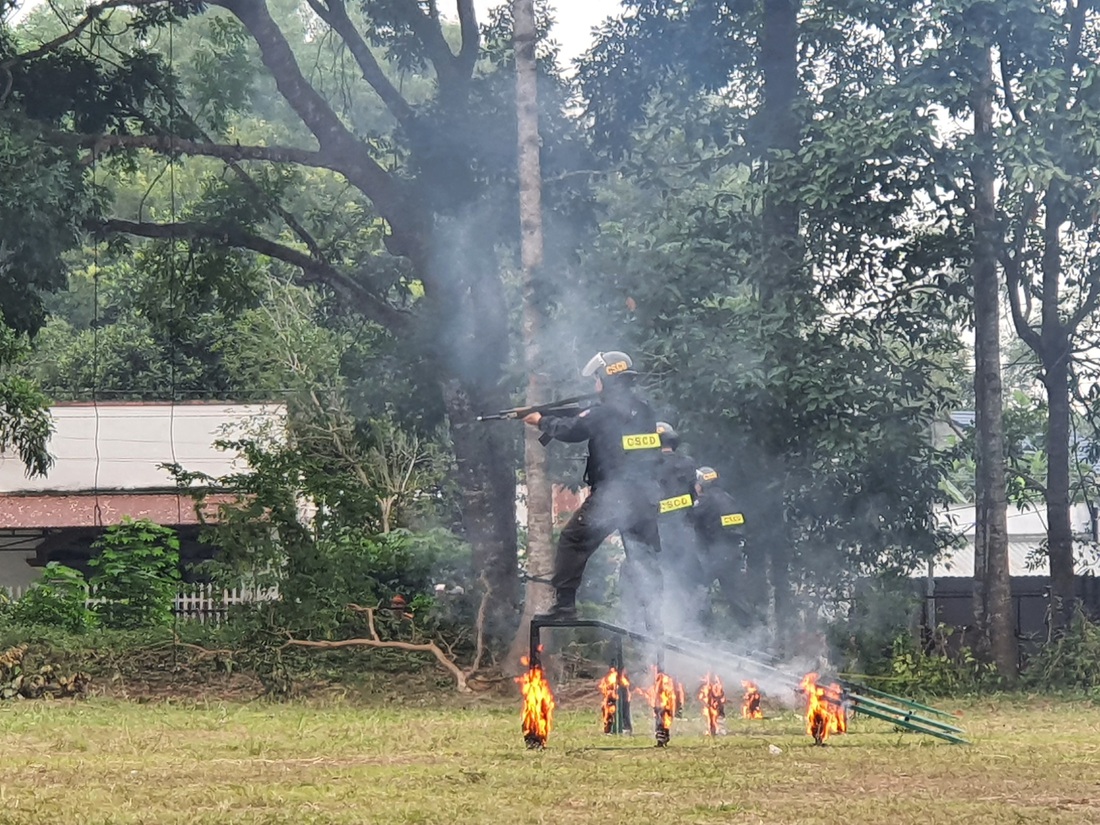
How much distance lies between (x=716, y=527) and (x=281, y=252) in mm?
9623

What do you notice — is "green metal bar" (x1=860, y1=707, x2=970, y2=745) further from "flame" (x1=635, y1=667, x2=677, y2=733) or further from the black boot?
the black boot

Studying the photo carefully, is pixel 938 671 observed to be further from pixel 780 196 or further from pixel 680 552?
pixel 680 552

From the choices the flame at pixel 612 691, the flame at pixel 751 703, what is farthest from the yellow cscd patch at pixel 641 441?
the flame at pixel 751 703

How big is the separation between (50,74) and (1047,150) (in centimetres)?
1200

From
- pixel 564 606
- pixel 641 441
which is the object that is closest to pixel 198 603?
pixel 564 606

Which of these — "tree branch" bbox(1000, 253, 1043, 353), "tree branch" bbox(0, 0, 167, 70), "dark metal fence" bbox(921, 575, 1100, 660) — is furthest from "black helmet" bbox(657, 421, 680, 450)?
"tree branch" bbox(0, 0, 167, 70)

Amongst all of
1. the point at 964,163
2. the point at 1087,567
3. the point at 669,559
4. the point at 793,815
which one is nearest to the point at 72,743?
the point at 669,559

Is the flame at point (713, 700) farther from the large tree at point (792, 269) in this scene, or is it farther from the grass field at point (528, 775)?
the large tree at point (792, 269)

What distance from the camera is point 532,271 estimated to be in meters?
19.2

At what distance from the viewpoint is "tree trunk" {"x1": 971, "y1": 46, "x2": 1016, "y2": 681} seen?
21.6 m

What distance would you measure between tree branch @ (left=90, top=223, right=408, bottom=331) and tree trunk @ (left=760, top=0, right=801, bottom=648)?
190 inches

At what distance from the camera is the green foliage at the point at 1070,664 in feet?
69.2

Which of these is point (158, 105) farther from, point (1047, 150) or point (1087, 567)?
point (1087, 567)

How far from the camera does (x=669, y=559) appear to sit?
15156 mm
